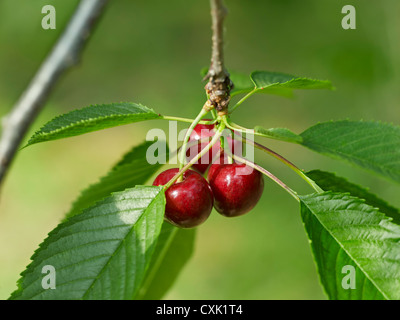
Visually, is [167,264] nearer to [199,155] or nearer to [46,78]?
[199,155]

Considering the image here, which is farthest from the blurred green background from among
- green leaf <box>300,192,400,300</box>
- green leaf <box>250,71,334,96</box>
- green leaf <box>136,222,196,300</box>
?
green leaf <box>300,192,400,300</box>

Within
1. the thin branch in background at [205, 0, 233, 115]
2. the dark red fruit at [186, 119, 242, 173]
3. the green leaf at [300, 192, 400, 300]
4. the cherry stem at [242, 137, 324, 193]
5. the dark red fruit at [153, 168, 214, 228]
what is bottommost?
the green leaf at [300, 192, 400, 300]

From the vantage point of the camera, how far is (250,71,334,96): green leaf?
3.33ft

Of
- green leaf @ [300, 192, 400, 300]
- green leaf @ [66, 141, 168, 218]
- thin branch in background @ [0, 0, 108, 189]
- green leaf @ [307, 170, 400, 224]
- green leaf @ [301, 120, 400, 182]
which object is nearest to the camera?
thin branch in background @ [0, 0, 108, 189]

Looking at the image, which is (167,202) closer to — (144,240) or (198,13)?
(144,240)

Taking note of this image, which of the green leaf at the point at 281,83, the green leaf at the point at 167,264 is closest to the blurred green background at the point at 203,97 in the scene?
the green leaf at the point at 167,264

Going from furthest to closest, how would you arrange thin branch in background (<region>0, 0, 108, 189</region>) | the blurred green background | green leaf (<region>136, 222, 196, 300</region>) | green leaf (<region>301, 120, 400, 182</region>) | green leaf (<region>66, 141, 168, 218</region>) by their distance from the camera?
the blurred green background
green leaf (<region>136, 222, 196, 300</region>)
green leaf (<region>66, 141, 168, 218</region>)
green leaf (<region>301, 120, 400, 182</region>)
thin branch in background (<region>0, 0, 108, 189</region>)

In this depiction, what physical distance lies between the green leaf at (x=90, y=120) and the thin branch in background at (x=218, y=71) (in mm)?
135

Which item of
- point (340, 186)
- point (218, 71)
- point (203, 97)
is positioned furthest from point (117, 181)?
point (203, 97)

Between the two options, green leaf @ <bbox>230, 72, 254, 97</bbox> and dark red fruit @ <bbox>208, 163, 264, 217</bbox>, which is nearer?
dark red fruit @ <bbox>208, 163, 264, 217</bbox>

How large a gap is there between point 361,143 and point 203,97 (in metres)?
2.98

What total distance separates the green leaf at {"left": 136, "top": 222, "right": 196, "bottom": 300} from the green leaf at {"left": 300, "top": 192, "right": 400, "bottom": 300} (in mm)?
493

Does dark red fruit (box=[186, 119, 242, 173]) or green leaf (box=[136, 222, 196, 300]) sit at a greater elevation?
dark red fruit (box=[186, 119, 242, 173])

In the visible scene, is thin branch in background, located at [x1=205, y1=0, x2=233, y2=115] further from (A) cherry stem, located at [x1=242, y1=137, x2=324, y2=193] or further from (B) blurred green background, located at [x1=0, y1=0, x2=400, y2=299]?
(B) blurred green background, located at [x1=0, y1=0, x2=400, y2=299]
